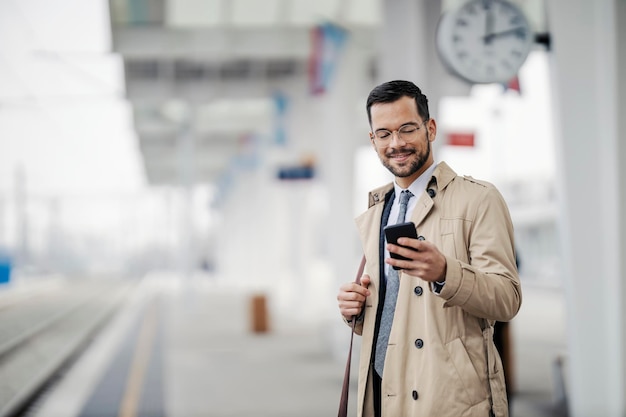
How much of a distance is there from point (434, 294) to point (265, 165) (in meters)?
21.1

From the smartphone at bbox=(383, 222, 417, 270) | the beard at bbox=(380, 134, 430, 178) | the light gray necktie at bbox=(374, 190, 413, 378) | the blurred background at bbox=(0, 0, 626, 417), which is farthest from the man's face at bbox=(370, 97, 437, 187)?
the blurred background at bbox=(0, 0, 626, 417)

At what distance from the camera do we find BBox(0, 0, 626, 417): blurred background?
5684 mm

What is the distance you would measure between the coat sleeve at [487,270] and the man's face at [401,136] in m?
0.20

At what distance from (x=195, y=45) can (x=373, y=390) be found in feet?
42.7

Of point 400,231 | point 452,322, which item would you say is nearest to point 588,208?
point 452,322

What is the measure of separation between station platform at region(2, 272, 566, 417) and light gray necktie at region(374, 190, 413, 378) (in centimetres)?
71

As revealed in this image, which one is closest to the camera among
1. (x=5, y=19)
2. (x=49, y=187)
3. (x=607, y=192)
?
(x=5, y=19)

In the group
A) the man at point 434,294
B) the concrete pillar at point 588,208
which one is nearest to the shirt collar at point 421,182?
the man at point 434,294

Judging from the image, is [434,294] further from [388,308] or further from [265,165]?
[265,165]

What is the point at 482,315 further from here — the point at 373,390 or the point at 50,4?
the point at 50,4

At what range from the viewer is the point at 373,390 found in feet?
6.61

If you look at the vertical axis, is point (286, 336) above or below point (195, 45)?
below

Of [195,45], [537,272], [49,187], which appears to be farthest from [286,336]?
[537,272]

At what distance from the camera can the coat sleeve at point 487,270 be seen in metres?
1.70
